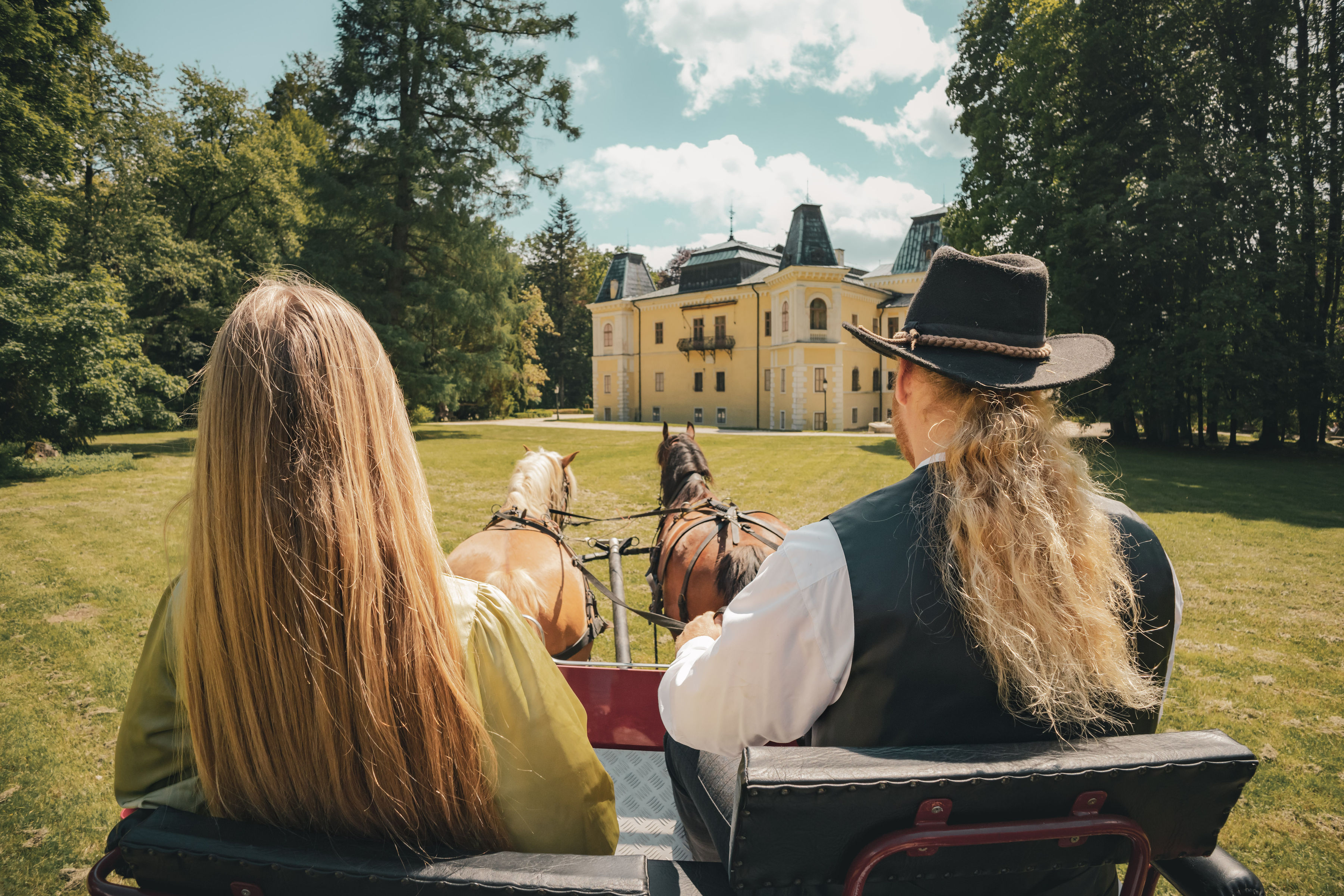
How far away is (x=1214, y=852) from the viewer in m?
1.65

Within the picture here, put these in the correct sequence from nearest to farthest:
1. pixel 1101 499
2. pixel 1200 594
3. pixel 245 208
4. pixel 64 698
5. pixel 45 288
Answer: pixel 1101 499, pixel 64 698, pixel 1200 594, pixel 45 288, pixel 245 208

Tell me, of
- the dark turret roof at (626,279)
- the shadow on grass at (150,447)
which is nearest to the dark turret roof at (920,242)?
the dark turret roof at (626,279)

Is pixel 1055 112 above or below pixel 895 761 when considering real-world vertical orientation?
above

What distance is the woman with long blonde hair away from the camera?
1189 mm

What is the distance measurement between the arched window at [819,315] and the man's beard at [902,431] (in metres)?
35.5

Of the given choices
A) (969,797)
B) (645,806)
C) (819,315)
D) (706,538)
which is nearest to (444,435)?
(819,315)

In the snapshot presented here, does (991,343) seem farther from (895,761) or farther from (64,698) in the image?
(64,698)

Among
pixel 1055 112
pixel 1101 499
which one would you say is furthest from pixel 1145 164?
pixel 1101 499

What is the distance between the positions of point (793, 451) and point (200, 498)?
2012 cm

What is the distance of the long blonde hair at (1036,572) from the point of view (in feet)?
4.27

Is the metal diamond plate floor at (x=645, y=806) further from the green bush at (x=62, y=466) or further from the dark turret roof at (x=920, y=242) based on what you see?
the dark turret roof at (x=920, y=242)

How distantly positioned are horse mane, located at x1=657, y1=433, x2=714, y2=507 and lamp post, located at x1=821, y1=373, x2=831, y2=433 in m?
32.0

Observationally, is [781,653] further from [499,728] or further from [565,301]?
[565,301]

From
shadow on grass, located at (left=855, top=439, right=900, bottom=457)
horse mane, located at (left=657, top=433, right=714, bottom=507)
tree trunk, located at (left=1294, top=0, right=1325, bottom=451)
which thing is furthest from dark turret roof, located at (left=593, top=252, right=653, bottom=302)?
horse mane, located at (left=657, top=433, right=714, bottom=507)
